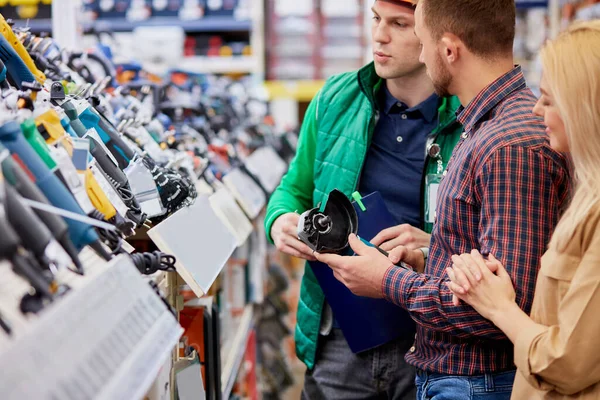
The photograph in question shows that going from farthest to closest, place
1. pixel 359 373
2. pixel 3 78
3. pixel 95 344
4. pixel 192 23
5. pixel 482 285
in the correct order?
pixel 192 23, pixel 359 373, pixel 3 78, pixel 482 285, pixel 95 344

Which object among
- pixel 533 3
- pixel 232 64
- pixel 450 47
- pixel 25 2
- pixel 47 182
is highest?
pixel 450 47

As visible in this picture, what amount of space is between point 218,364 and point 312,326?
328mm

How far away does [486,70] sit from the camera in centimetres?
175

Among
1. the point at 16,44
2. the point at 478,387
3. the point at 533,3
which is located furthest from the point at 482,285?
the point at 533,3

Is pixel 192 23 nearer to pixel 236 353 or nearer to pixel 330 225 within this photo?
pixel 236 353

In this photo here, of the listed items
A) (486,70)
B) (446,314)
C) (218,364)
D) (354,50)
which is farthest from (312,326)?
(354,50)

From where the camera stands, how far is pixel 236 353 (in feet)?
10.5

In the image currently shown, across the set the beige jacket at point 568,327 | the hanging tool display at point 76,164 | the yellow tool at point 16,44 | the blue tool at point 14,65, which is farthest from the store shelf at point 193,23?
the beige jacket at point 568,327

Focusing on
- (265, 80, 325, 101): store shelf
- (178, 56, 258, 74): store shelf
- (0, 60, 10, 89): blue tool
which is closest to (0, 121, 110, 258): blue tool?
(0, 60, 10, 89): blue tool

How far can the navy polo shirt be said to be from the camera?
2.26m

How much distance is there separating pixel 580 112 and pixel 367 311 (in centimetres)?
96

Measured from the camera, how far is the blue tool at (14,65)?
2.00 metres

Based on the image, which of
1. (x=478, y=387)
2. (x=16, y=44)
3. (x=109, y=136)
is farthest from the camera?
(x=16, y=44)

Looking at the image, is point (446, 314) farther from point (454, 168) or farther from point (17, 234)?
point (17, 234)
